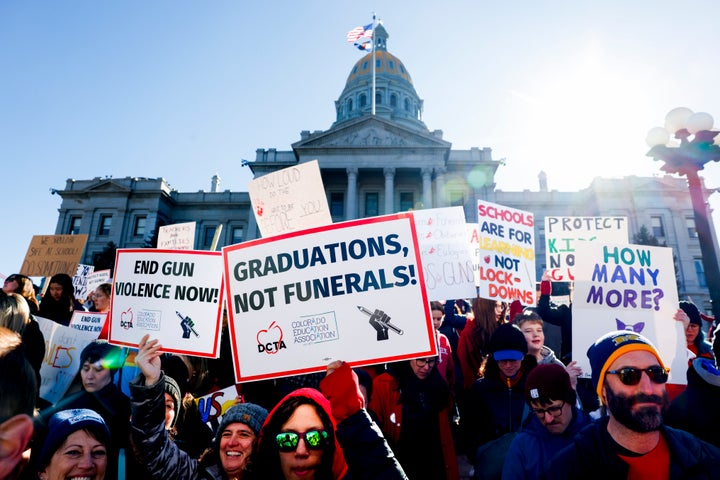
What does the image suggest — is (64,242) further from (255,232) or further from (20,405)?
(255,232)

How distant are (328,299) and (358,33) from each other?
1184 inches

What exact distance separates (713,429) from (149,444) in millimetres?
3174

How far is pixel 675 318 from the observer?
3598 millimetres

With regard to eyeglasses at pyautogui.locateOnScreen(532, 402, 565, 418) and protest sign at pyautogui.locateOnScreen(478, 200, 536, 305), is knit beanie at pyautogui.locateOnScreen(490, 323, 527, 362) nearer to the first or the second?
eyeglasses at pyautogui.locateOnScreen(532, 402, 565, 418)

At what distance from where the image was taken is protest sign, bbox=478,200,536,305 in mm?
4945

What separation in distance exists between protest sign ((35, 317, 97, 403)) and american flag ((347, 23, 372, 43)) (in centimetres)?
2835

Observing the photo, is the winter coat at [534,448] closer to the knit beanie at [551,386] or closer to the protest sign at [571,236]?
the knit beanie at [551,386]

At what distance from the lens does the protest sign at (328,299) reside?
251 cm

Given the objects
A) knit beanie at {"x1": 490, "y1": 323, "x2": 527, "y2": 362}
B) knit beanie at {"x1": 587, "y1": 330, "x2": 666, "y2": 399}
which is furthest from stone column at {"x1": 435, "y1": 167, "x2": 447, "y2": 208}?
knit beanie at {"x1": 587, "y1": 330, "x2": 666, "y2": 399}

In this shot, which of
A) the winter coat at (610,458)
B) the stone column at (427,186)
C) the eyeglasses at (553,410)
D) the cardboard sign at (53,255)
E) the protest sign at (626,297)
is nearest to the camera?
the winter coat at (610,458)

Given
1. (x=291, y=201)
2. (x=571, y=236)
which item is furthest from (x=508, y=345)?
(x=571, y=236)

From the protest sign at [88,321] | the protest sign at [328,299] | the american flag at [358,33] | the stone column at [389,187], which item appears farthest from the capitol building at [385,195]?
the protest sign at [328,299]

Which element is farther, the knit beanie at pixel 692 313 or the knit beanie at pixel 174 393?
the knit beanie at pixel 692 313

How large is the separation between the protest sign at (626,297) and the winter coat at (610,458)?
1.44m
